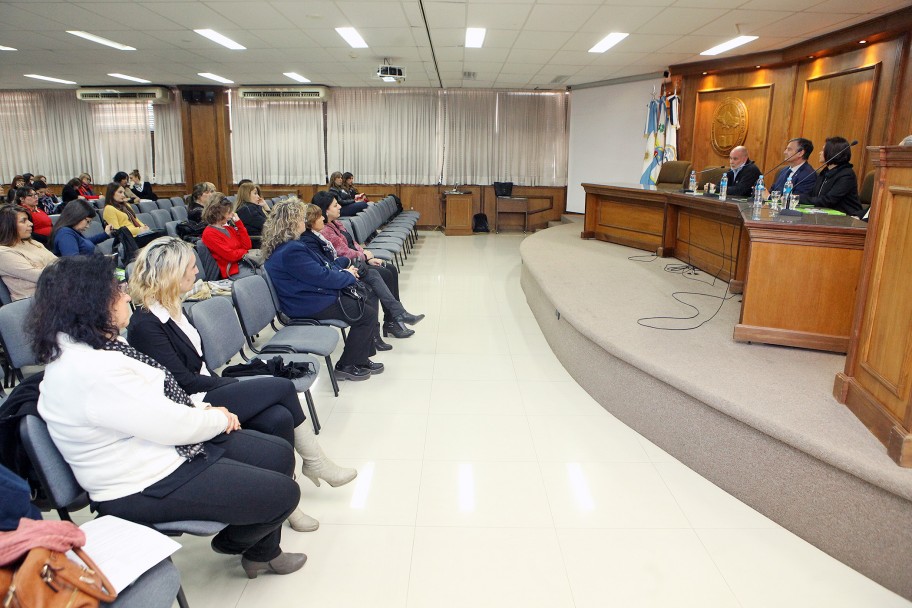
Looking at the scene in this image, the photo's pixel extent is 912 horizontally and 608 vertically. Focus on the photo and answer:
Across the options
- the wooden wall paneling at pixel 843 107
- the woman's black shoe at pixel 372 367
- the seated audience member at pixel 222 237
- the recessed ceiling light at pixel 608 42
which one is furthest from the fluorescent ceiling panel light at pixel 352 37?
the wooden wall paneling at pixel 843 107

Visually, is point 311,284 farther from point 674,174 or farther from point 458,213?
point 458,213

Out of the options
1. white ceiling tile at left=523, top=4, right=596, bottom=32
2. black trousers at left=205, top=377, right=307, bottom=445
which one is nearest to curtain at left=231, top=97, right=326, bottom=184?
white ceiling tile at left=523, top=4, right=596, bottom=32

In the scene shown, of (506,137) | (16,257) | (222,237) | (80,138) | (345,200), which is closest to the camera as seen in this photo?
(16,257)

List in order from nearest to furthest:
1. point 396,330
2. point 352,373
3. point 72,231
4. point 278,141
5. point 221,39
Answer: point 352,373 < point 72,231 < point 396,330 < point 221,39 < point 278,141

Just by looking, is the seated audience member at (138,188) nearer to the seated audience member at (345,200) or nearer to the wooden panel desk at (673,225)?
the seated audience member at (345,200)

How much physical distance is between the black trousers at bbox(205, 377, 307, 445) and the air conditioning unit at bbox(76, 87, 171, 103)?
11.8m

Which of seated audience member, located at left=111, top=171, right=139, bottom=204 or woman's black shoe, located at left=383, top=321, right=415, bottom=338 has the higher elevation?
seated audience member, located at left=111, top=171, right=139, bottom=204

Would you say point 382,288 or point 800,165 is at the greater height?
point 800,165

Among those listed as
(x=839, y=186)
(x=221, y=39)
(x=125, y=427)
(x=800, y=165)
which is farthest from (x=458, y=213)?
(x=125, y=427)

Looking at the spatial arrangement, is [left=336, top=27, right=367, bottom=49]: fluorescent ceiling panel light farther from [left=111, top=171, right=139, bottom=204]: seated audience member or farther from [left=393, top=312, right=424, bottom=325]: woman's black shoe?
[left=393, top=312, right=424, bottom=325]: woman's black shoe

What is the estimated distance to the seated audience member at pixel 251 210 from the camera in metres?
6.95

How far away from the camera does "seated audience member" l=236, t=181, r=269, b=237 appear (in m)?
6.95

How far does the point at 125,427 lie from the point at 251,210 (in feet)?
18.5

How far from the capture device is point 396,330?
5.37m
